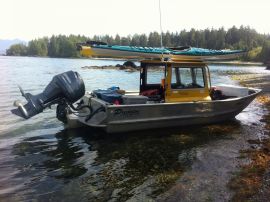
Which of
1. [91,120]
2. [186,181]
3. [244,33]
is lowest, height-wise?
[186,181]

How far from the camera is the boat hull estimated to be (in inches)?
404

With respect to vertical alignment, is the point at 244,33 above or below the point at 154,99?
above

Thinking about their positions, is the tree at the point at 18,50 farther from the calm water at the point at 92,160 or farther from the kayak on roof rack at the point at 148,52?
the kayak on roof rack at the point at 148,52

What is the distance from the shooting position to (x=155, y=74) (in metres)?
12.6

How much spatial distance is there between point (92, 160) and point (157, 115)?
3.20 m

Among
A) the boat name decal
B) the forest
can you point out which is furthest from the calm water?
the forest

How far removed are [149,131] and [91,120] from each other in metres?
2.16

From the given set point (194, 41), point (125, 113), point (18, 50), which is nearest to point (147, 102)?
point (125, 113)

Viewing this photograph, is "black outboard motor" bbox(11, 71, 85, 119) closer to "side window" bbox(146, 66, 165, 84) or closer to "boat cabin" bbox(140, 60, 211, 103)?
"boat cabin" bbox(140, 60, 211, 103)

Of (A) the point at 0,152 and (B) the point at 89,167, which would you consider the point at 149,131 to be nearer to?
(B) the point at 89,167

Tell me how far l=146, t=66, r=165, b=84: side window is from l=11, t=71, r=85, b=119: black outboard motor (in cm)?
327

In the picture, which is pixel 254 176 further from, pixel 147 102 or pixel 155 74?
pixel 155 74

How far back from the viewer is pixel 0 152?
30.6 feet

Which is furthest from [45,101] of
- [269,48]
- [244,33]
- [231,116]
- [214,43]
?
[244,33]
